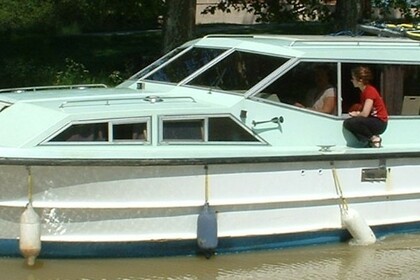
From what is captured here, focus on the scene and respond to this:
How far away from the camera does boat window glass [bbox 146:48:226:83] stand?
9641 mm

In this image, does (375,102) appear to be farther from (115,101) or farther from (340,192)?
(115,101)

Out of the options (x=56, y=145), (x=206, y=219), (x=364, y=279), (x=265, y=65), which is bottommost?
(x=364, y=279)

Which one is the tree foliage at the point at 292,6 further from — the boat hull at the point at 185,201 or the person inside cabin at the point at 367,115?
the boat hull at the point at 185,201

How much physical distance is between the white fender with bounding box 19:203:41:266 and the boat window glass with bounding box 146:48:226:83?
7.49 ft

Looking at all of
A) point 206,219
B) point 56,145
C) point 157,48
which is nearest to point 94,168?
point 56,145

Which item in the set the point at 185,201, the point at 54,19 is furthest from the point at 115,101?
the point at 54,19

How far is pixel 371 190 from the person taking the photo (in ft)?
30.2

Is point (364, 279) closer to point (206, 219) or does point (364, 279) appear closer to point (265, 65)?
point (206, 219)

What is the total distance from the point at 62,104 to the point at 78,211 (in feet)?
3.26

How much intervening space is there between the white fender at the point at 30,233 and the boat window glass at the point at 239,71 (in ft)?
7.33

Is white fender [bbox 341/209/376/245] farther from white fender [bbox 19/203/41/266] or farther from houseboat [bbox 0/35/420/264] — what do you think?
white fender [bbox 19/203/41/266]

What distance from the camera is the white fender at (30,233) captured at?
8.05 m

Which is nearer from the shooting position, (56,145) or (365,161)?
(56,145)

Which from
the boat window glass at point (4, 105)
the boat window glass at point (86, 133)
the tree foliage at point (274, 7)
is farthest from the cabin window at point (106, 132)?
the tree foliage at point (274, 7)
